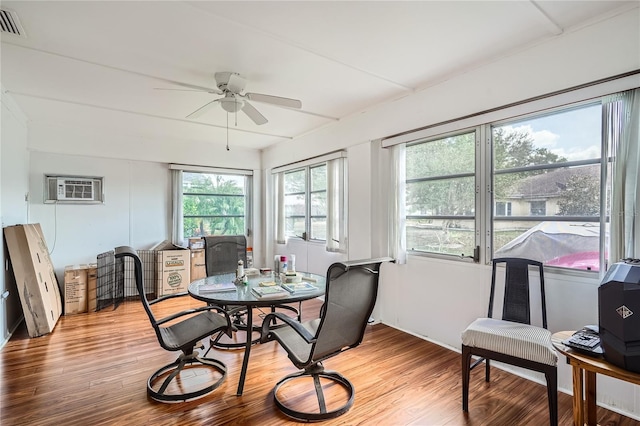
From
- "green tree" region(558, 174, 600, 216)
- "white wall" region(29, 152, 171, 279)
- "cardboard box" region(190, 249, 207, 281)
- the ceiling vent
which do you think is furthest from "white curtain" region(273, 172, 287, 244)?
"green tree" region(558, 174, 600, 216)

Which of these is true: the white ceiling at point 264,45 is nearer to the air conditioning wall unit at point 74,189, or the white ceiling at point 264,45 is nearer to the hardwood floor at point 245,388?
the air conditioning wall unit at point 74,189

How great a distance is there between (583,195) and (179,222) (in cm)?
542

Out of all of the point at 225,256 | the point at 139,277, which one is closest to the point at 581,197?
the point at 139,277

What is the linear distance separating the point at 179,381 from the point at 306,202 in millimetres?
3281

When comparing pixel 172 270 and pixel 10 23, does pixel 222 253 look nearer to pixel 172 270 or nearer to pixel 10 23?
pixel 172 270

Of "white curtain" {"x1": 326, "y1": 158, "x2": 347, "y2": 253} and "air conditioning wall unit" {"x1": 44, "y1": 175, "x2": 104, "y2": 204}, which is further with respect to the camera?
"air conditioning wall unit" {"x1": 44, "y1": 175, "x2": 104, "y2": 204}

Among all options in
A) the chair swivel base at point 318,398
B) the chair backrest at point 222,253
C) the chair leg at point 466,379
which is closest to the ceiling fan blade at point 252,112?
the chair backrest at point 222,253

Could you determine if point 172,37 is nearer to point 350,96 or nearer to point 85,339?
point 350,96

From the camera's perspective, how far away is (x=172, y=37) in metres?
2.33

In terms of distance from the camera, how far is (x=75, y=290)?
169 inches

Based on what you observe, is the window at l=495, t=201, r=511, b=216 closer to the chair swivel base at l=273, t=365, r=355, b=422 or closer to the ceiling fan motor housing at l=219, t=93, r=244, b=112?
the chair swivel base at l=273, t=365, r=355, b=422

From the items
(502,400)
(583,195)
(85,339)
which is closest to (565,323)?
(502,400)

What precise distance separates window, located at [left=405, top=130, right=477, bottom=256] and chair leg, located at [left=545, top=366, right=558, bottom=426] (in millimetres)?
1292

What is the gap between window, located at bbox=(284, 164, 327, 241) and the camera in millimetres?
5006
